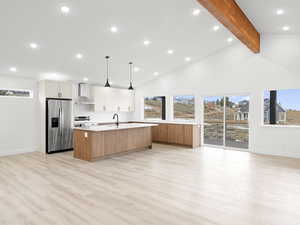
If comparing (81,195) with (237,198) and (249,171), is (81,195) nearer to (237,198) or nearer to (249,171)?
(237,198)

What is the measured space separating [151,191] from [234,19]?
3717mm

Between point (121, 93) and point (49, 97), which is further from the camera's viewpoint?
point (121, 93)

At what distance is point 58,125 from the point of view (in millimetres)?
6570

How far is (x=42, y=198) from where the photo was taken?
3.14 metres

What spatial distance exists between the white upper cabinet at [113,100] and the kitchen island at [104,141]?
7.13 feet

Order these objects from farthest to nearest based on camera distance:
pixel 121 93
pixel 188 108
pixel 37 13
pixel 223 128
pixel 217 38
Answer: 1. pixel 121 93
2. pixel 188 108
3. pixel 223 128
4. pixel 217 38
5. pixel 37 13

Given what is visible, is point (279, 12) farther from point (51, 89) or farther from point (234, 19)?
point (51, 89)

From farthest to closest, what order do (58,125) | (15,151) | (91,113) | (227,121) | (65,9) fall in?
(91,113)
(227,121)
(58,125)
(15,151)
(65,9)

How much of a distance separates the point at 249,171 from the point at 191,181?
5.02ft

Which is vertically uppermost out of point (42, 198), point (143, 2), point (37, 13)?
point (143, 2)

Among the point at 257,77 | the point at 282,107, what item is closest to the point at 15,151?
the point at 257,77

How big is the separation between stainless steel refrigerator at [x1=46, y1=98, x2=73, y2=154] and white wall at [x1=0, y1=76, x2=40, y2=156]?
0.70 m

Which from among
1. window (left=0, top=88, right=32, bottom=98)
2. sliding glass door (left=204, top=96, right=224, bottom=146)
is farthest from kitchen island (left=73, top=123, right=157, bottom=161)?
sliding glass door (left=204, top=96, right=224, bottom=146)

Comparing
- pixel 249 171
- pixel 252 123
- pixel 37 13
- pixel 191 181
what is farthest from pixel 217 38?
pixel 37 13
